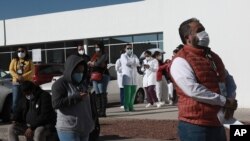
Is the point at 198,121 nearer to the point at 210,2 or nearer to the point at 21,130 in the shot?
the point at 21,130

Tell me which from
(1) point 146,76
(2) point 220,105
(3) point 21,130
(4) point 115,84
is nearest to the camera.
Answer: (2) point 220,105

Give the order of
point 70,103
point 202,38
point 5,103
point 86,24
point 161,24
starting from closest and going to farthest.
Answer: point 202,38 → point 70,103 → point 5,103 → point 161,24 → point 86,24

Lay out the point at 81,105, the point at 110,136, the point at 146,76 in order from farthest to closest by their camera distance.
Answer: the point at 146,76, the point at 110,136, the point at 81,105

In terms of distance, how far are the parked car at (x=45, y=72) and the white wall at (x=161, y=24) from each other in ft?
12.5

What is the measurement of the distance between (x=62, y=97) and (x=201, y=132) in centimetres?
189

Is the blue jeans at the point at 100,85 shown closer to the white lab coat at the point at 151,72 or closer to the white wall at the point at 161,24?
Answer: the white lab coat at the point at 151,72

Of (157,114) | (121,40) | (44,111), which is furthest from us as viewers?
(121,40)

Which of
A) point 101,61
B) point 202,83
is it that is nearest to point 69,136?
point 202,83

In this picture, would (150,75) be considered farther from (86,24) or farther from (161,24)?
(86,24)

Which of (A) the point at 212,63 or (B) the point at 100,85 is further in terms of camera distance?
(B) the point at 100,85

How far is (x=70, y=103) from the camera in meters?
5.76

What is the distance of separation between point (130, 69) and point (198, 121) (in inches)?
411

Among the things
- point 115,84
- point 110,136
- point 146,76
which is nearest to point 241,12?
point 146,76

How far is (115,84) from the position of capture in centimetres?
1886
